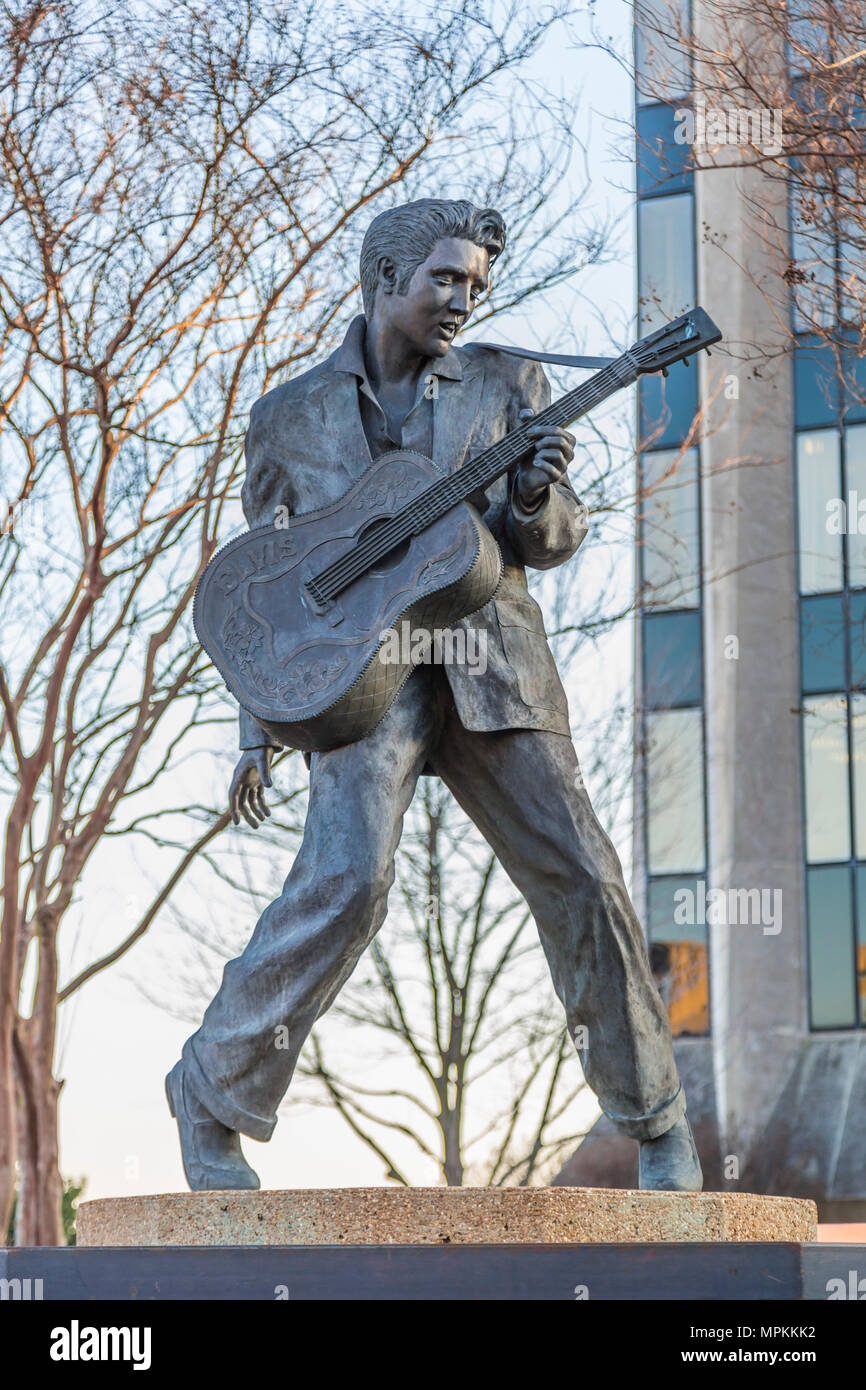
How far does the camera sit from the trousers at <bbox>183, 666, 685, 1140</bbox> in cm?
520

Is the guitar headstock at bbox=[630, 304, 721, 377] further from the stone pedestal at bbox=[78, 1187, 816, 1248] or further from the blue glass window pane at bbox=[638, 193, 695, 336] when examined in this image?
the blue glass window pane at bbox=[638, 193, 695, 336]

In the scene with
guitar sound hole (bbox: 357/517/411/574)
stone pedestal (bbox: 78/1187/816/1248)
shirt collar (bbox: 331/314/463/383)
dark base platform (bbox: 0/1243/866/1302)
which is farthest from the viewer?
shirt collar (bbox: 331/314/463/383)

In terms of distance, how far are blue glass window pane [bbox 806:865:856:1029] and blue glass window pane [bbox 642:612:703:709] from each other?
2.64 m

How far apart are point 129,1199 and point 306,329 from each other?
27.4ft

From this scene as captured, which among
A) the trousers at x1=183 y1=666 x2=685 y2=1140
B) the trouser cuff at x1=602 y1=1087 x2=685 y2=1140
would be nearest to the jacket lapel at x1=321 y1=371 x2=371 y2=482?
the trousers at x1=183 y1=666 x2=685 y2=1140

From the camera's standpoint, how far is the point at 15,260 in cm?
1212

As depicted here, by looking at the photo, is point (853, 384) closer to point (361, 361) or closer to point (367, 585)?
point (361, 361)

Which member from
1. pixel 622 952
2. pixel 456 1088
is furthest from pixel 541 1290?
pixel 456 1088

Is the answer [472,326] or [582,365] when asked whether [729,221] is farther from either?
[582,365]

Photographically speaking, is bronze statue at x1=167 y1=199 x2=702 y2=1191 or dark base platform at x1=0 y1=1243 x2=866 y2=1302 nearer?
dark base platform at x1=0 y1=1243 x2=866 y2=1302

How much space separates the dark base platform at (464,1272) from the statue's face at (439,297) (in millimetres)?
2343

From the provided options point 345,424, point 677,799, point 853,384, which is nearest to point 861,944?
point 677,799

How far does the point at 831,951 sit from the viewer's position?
24.0 m

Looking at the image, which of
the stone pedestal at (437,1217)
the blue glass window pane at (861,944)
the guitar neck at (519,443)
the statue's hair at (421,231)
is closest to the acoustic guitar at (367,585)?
the guitar neck at (519,443)
